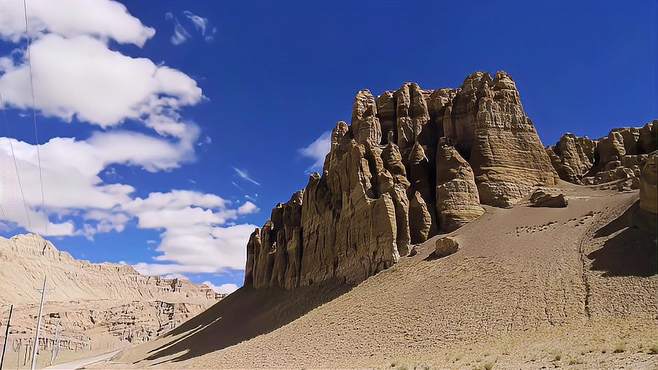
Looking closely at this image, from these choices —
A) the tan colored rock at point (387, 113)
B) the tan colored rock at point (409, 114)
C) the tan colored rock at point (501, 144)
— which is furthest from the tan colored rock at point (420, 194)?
the tan colored rock at point (387, 113)

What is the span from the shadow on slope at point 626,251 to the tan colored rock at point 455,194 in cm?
1291

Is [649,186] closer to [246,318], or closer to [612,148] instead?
[612,148]

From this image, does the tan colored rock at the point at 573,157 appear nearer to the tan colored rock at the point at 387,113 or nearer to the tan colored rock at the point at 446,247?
the tan colored rock at the point at 387,113

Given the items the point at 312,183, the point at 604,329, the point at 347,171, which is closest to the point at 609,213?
the point at 604,329

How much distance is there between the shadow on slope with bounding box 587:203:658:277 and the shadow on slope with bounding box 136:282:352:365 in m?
22.3

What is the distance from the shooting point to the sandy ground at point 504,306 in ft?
81.2

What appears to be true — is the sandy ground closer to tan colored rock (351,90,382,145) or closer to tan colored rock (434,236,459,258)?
tan colored rock (434,236,459,258)

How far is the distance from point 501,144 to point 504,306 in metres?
23.0

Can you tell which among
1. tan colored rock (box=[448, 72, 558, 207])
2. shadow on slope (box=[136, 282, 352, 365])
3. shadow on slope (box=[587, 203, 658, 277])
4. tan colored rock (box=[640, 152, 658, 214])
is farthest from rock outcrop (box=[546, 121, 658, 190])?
shadow on slope (box=[136, 282, 352, 365])

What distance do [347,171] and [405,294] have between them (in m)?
19.2

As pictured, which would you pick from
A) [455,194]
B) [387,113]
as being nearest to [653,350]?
[455,194]

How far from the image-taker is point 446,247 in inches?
1671

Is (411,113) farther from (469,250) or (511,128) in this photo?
(469,250)

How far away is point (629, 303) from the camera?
26.9 m
